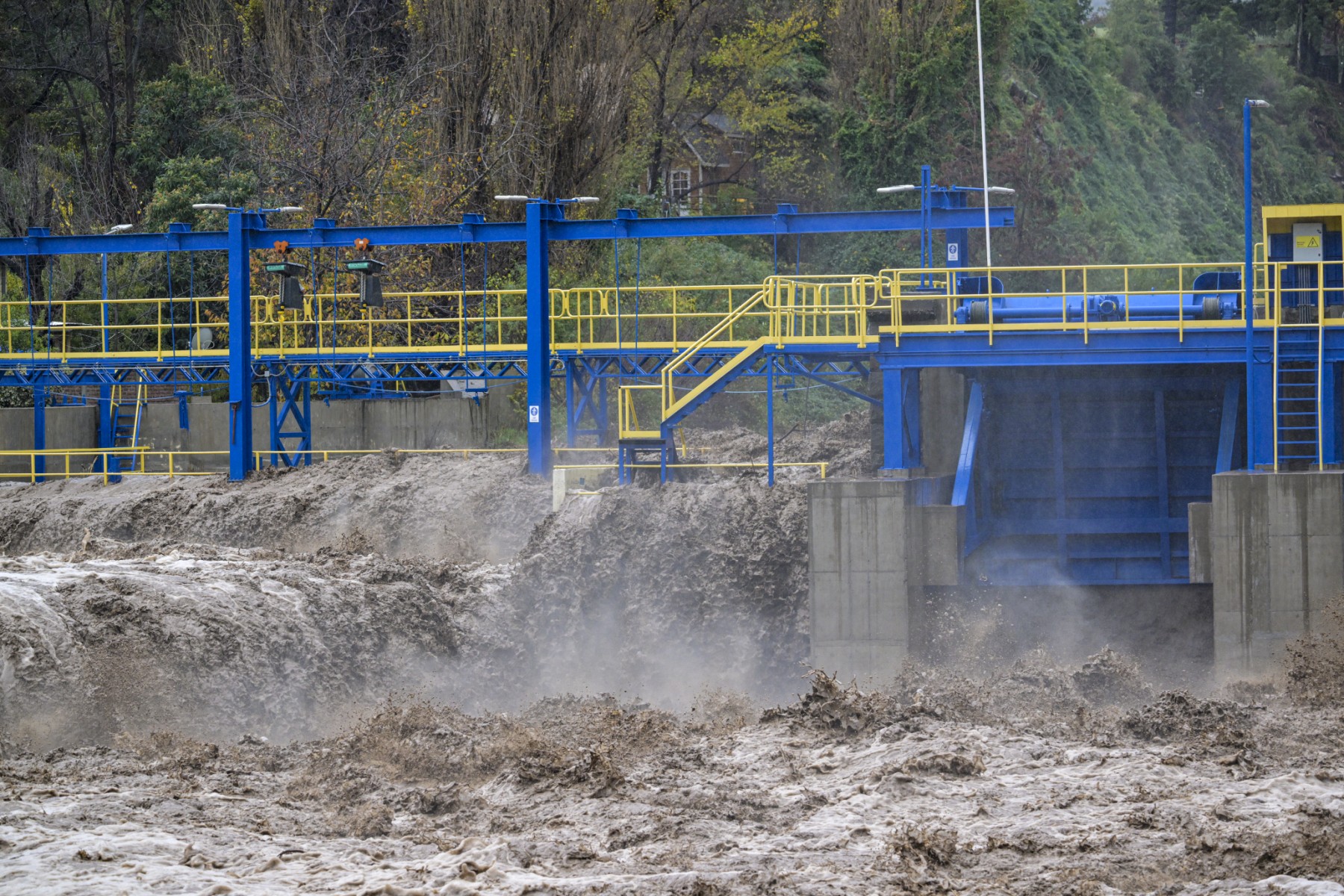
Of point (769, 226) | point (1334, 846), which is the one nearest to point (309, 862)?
point (1334, 846)

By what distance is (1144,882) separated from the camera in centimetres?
1132

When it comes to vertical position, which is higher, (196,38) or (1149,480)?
(196,38)

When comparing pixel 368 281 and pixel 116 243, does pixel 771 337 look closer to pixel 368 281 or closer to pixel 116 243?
pixel 368 281

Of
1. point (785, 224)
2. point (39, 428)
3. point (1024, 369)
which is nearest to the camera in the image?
point (1024, 369)

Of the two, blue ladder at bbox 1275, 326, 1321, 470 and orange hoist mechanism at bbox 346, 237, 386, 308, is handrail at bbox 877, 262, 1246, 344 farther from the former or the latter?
orange hoist mechanism at bbox 346, 237, 386, 308

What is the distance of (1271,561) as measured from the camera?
20094 millimetres

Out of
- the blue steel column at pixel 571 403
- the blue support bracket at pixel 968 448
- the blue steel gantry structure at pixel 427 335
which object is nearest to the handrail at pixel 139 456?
the blue steel gantry structure at pixel 427 335

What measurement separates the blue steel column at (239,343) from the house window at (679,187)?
24929 mm

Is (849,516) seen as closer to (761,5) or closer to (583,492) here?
(583,492)

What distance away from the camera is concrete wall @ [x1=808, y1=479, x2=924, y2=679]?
2103 cm

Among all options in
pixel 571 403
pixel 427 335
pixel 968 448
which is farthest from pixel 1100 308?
pixel 427 335

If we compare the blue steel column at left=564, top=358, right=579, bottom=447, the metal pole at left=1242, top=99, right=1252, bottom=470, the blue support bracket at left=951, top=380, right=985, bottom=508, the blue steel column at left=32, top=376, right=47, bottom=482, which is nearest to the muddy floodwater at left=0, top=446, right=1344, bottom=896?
the blue support bracket at left=951, top=380, right=985, bottom=508

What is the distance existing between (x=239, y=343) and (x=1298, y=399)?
20.5 metres

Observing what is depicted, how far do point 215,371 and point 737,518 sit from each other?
18.8 meters
